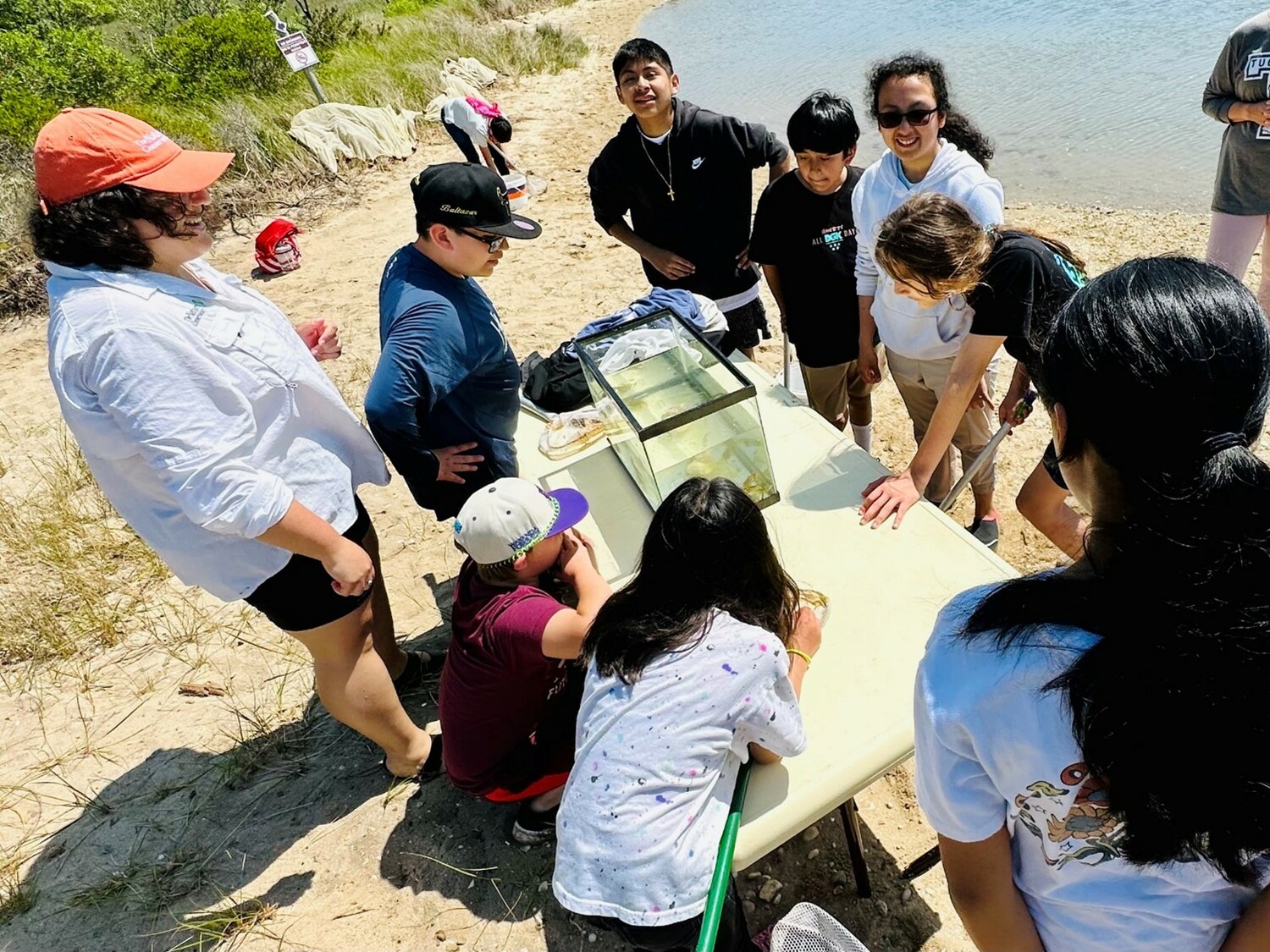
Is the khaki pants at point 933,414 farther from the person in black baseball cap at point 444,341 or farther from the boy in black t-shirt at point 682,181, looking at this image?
the person in black baseball cap at point 444,341

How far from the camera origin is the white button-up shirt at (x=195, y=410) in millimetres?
1551

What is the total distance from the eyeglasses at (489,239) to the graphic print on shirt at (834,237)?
133 centimetres

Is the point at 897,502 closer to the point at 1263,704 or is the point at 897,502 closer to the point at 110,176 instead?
the point at 1263,704

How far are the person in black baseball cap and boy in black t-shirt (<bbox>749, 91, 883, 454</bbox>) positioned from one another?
44.5 inches

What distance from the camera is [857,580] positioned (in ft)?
6.47

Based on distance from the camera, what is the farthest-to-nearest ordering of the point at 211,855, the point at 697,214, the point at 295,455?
the point at 697,214
the point at 211,855
the point at 295,455

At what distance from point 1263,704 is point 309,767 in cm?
264

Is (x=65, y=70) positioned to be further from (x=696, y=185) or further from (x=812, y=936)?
(x=812, y=936)

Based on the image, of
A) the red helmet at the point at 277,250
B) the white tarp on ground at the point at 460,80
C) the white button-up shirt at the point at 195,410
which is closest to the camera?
the white button-up shirt at the point at 195,410

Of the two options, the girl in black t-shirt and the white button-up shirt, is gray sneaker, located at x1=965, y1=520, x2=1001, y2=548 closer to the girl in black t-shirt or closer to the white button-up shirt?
the girl in black t-shirt

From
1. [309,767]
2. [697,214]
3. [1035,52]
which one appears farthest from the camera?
[1035,52]

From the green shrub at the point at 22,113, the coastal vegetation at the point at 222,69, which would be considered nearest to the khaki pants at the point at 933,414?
the coastal vegetation at the point at 222,69

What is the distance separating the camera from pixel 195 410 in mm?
1614

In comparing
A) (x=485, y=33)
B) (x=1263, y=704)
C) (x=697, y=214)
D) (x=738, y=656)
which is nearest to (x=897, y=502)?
(x=738, y=656)
